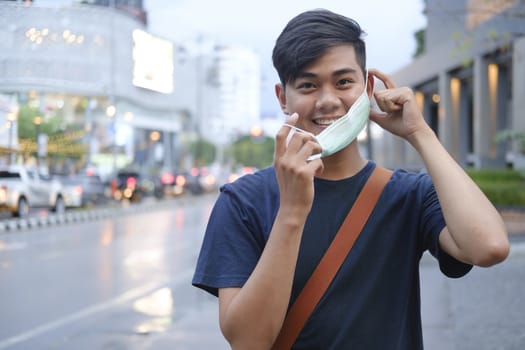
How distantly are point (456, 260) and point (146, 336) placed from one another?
5.36 m

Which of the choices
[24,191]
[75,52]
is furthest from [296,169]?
[24,191]

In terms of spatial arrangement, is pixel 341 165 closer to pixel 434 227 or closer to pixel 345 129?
pixel 345 129

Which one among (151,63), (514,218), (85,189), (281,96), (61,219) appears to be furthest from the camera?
(85,189)

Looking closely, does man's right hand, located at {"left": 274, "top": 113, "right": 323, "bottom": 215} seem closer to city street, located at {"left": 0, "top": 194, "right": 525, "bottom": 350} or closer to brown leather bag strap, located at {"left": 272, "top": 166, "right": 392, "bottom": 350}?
brown leather bag strap, located at {"left": 272, "top": 166, "right": 392, "bottom": 350}

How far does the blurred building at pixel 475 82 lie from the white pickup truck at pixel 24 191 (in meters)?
14.8

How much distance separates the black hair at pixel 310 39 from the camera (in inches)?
80.0

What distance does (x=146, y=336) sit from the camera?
7051 millimetres

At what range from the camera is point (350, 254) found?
1978mm

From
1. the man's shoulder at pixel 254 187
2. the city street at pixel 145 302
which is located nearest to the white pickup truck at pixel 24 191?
the city street at pixel 145 302

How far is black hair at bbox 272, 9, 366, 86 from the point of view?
2.03 meters

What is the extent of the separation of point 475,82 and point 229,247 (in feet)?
112

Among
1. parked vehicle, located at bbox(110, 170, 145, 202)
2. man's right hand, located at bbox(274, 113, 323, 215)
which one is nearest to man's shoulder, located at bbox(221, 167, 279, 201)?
man's right hand, located at bbox(274, 113, 323, 215)

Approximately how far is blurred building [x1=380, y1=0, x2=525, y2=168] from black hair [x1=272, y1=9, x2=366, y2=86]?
23.3m

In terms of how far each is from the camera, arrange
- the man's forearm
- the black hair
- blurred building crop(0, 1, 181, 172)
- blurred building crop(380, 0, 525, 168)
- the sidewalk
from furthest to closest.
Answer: blurred building crop(380, 0, 525, 168), the sidewalk, blurred building crop(0, 1, 181, 172), the black hair, the man's forearm
